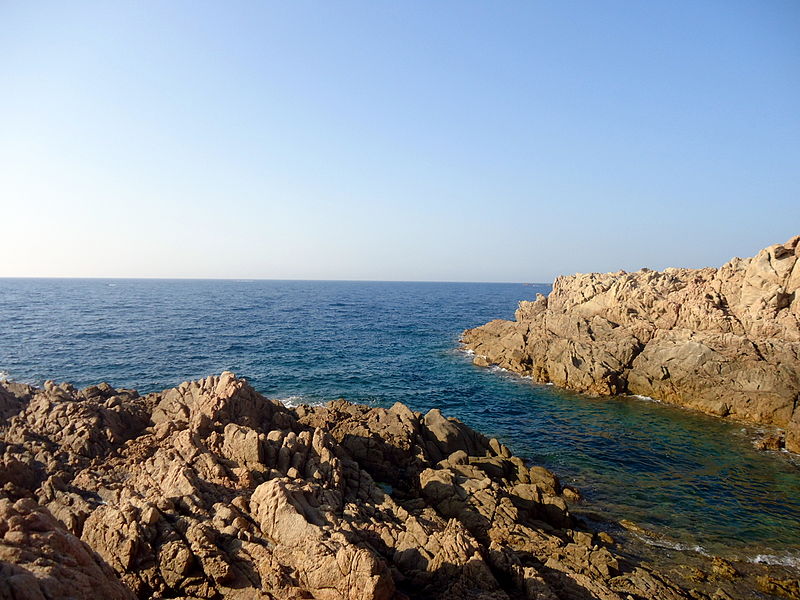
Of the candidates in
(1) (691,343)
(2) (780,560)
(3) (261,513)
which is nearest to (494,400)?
(1) (691,343)

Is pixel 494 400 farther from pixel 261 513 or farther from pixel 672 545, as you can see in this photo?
pixel 261 513

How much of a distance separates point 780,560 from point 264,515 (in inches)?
875

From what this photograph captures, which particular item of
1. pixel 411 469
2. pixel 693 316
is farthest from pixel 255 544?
pixel 693 316

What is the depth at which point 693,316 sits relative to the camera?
44.0 meters

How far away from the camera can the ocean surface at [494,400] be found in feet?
72.2

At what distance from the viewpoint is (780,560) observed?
59.1 feet

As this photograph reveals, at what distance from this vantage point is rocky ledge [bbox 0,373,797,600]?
456 inches

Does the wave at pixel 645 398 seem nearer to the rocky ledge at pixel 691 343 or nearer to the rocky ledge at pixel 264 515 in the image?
the rocky ledge at pixel 691 343

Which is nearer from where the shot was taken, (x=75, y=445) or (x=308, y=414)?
(x=75, y=445)

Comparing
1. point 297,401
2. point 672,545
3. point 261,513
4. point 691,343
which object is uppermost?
point 691,343

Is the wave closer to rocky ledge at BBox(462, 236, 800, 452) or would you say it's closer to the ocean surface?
rocky ledge at BBox(462, 236, 800, 452)

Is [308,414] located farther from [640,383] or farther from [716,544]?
[640,383]

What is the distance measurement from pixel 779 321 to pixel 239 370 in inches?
2200

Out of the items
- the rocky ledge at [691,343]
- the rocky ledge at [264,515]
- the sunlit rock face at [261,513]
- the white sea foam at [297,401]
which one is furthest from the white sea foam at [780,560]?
the white sea foam at [297,401]
